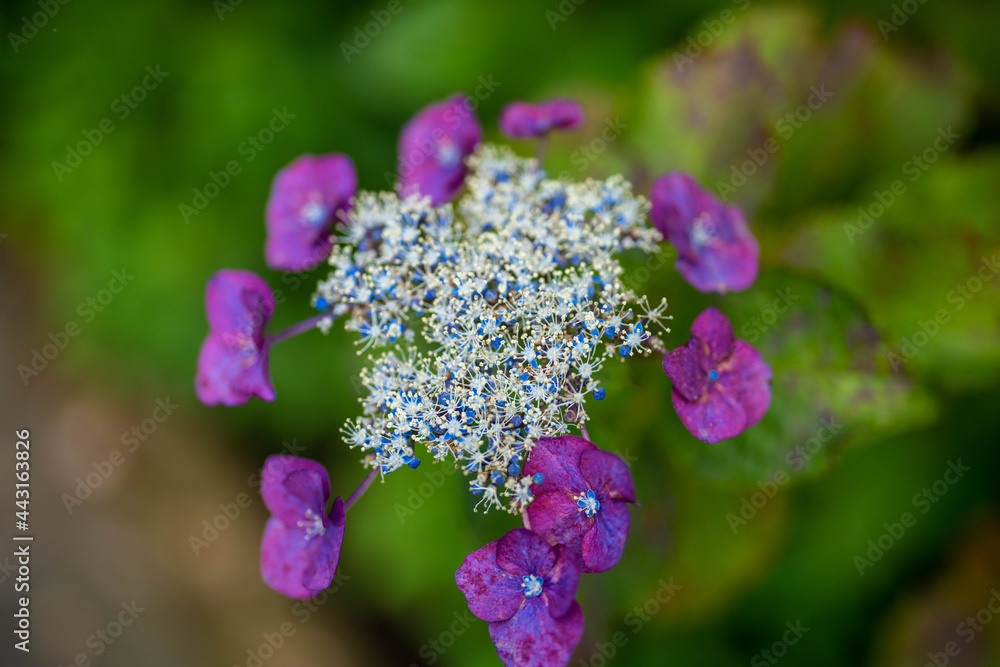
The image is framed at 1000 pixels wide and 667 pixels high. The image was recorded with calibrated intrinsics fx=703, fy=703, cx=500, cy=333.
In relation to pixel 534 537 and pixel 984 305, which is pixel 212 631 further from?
pixel 984 305

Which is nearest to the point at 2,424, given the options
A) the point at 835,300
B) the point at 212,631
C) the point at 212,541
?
the point at 212,541

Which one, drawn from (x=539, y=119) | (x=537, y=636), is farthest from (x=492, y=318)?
(x=539, y=119)

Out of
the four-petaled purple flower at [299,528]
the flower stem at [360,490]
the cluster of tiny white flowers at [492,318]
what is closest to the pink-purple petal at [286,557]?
the four-petaled purple flower at [299,528]

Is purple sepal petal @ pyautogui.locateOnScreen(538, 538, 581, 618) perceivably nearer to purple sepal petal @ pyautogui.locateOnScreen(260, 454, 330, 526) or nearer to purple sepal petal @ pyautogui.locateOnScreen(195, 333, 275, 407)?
purple sepal petal @ pyautogui.locateOnScreen(260, 454, 330, 526)

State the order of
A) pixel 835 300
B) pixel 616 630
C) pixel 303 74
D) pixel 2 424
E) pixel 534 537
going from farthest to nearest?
pixel 2 424
pixel 303 74
pixel 616 630
pixel 835 300
pixel 534 537

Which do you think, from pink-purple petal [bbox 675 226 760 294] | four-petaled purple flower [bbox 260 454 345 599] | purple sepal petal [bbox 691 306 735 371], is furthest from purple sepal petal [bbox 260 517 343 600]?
pink-purple petal [bbox 675 226 760 294]
